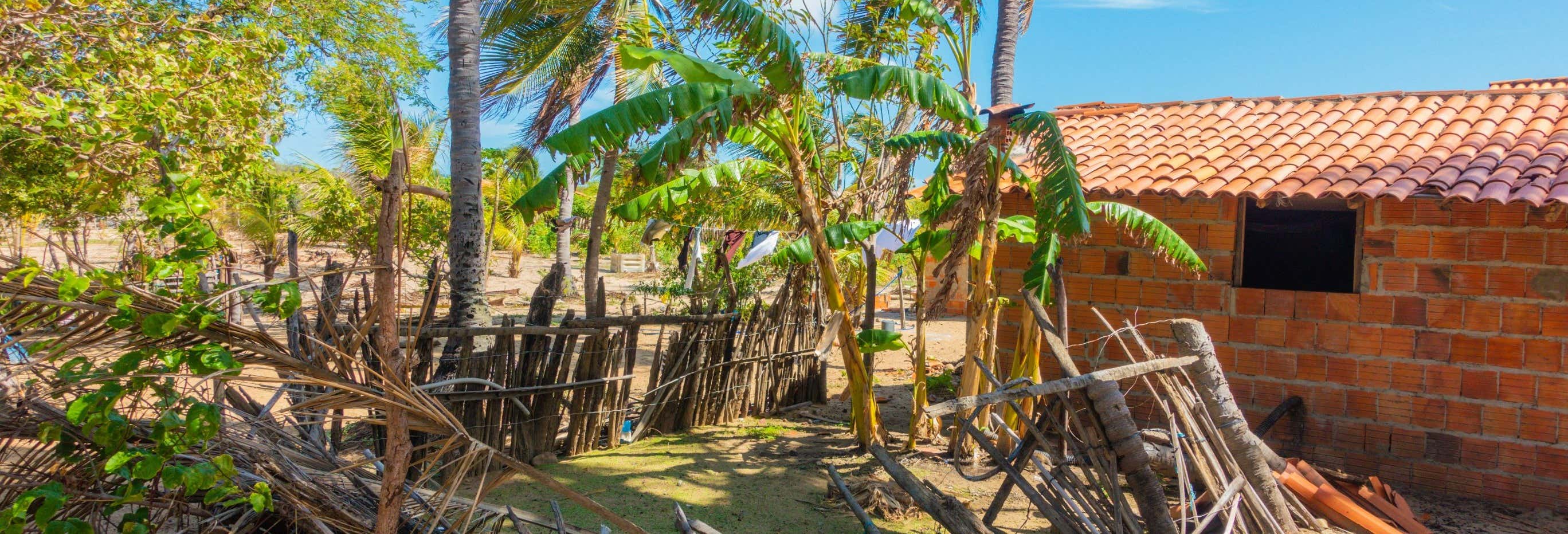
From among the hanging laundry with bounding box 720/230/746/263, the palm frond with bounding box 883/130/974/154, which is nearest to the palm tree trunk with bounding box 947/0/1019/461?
the palm frond with bounding box 883/130/974/154

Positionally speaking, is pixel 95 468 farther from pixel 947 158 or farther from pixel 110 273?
pixel 947 158

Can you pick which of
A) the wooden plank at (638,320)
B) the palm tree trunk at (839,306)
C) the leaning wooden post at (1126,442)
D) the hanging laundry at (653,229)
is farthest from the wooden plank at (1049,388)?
the hanging laundry at (653,229)

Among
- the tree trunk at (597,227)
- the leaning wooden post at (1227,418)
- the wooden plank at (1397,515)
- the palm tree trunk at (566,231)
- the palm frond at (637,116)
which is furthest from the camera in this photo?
the palm tree trunk at (566,231)

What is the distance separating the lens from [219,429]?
221cm

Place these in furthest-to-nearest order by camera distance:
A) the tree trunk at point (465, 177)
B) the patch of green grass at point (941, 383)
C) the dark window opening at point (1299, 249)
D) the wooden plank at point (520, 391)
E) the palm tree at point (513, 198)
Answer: the palm tree at point (513, 198)
the patch of green grass at point (941, 383)
the tree trunk at point (465, 177)
the dark window opening at point (1299, 249)
the wooden plank at point (520, 391)

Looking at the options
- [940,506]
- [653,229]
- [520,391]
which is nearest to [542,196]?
[520,391]

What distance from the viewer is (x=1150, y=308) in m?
7.07

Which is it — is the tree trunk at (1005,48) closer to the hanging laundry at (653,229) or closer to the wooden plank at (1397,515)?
the hanging laundry at (653,229)

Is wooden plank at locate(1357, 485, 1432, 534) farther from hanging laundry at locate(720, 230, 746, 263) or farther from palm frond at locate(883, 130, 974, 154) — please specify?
hanging laundry at locate(720, 230, 746, 263)

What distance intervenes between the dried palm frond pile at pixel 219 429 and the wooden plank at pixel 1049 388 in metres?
1.37

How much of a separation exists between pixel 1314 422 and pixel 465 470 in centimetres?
636

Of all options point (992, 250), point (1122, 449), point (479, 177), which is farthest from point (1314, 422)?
point (479, 177)

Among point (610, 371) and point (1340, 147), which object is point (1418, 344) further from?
point (610, 371)

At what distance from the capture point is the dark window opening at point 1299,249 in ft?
23.5
